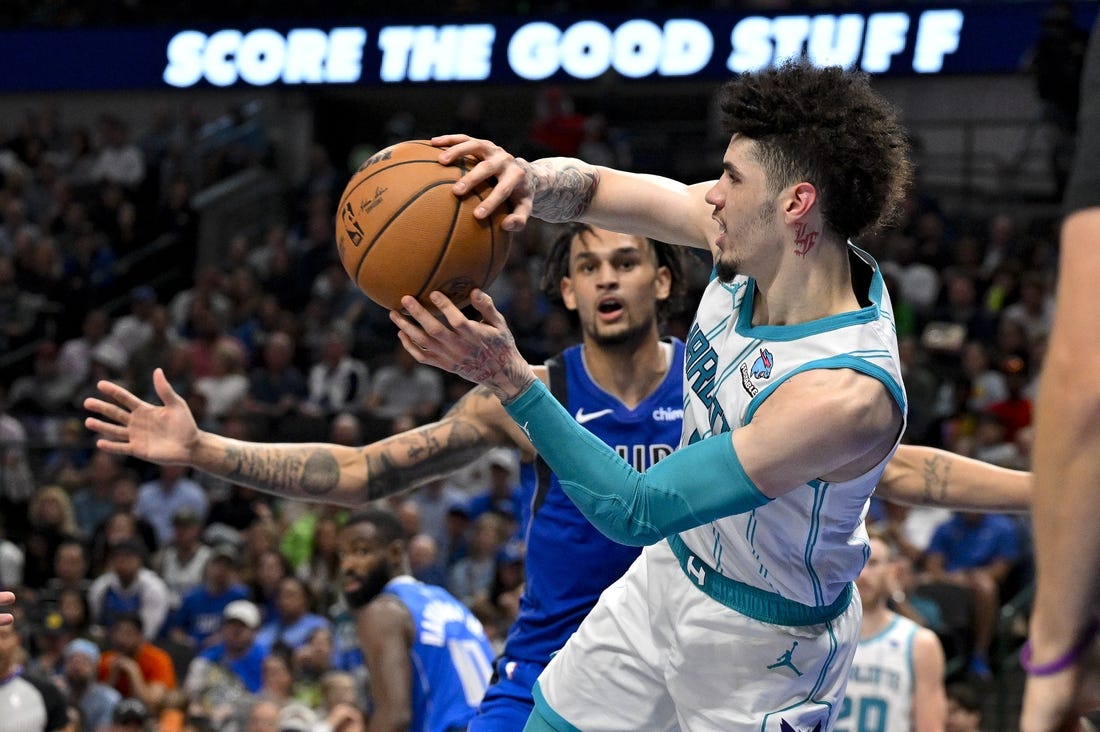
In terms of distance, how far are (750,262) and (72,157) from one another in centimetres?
1669

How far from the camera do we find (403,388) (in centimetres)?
1277

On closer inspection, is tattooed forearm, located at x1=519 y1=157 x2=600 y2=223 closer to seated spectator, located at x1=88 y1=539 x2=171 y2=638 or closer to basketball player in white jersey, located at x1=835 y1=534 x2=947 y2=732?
basketball player in white jersey, located at x1=835 y1=534 x2=947 y2=732

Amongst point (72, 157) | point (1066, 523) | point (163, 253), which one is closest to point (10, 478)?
point (163, 253)

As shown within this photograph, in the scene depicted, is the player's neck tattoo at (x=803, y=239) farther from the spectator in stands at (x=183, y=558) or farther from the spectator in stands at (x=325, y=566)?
the spectator in stands at (x=183, y=558)

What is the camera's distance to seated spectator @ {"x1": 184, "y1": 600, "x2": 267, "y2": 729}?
9180 millimetres

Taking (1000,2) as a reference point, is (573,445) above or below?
below

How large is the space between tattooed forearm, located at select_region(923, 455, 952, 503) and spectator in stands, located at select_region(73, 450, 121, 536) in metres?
9.26

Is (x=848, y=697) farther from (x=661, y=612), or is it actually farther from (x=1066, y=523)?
(x=1066, y=523)

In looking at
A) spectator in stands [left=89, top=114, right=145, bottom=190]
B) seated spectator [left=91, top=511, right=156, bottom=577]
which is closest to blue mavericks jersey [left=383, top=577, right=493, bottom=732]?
seated spectator [left=91, top=511, right=156, bottom=577]

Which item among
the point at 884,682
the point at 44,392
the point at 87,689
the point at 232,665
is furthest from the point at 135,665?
the point at 44,392

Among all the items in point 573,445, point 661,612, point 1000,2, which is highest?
point 1000,2

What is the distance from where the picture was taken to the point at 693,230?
3.83 metres

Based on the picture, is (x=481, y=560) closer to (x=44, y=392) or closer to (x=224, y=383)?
(x=224, y=383)

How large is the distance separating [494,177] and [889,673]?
3605 mm
